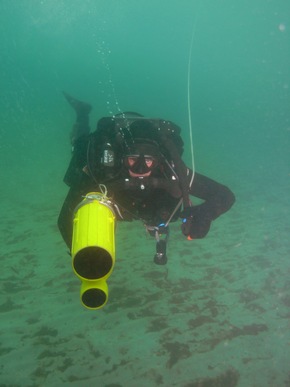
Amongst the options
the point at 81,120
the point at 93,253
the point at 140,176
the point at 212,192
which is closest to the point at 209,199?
the point at 212,192

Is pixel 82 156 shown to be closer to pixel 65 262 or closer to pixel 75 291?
pixel 75 291

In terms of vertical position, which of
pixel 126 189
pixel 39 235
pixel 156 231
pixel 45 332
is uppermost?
pixel 126 189

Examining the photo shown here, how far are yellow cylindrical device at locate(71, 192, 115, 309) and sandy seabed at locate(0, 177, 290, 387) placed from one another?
250cm

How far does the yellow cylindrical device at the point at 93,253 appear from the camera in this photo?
1.73 m

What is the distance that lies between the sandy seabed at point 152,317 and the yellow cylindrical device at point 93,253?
8.20 feet

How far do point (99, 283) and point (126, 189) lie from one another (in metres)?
1.76

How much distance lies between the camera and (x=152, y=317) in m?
4.63

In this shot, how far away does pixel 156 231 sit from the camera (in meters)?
3.75

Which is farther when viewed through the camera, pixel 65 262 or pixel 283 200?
pixel 283 200

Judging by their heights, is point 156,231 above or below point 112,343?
above

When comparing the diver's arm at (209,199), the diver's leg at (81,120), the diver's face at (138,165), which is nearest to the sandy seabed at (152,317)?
the diver's arm at (209,199)

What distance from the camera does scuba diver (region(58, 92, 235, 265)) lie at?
3.22 meters

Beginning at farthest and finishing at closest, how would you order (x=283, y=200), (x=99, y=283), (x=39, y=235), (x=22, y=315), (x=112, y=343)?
(x=283, y=200)
(x=39, y=235)
(x=22, y=315)
(x=112, y=343)
(x=99, y=283)

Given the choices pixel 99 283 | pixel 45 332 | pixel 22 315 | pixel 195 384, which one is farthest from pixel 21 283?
pixel 99 283
